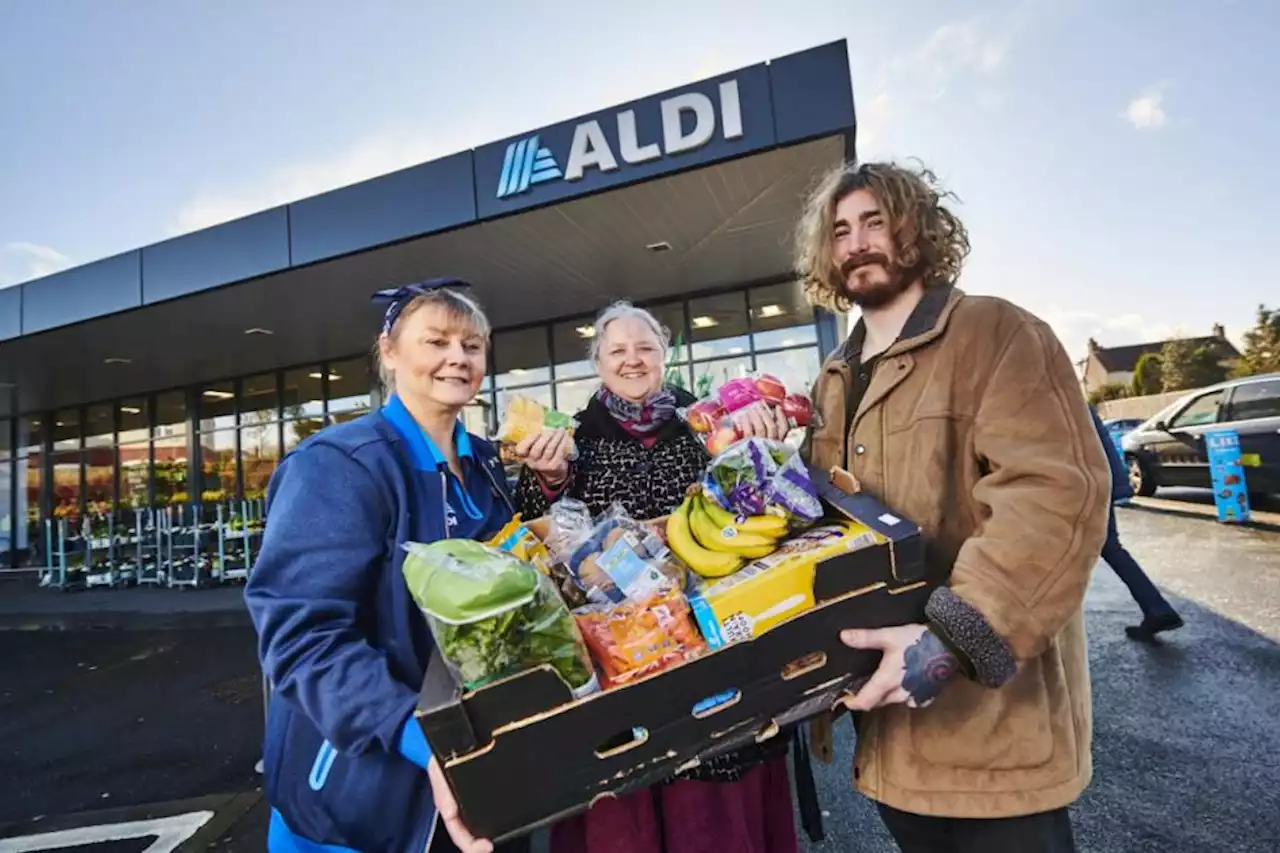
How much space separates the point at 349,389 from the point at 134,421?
6.76 m

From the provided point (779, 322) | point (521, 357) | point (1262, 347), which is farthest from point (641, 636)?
point (1262, 347)

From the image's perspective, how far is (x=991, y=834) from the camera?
1257mm

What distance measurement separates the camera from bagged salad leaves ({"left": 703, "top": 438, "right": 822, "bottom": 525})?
1253 mm

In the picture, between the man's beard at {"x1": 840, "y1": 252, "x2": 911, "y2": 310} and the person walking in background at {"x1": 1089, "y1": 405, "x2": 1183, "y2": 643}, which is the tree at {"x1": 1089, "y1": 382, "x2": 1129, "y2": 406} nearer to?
the person walking in background at {"x1": 1089, "y1": 405, "x2": 1183, "y2": 643}

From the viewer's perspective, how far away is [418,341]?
1.65 m

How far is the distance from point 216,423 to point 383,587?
15.5 meters

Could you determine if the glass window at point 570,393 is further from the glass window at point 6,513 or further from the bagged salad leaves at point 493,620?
the glass window at point 6,513

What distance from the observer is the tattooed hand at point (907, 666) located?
3.63 ft

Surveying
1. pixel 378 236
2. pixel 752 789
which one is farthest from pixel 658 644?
pixel 378 236

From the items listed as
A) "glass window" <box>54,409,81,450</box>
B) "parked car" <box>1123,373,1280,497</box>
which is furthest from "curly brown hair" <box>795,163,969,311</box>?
"glass window" <box>54,409,81,450</box>

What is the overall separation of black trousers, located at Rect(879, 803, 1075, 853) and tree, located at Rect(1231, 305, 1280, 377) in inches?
1405

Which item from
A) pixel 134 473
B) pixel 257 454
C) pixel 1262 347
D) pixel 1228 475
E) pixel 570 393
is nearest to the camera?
pixel 1228 475

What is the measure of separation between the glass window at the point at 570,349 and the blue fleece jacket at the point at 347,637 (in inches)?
358

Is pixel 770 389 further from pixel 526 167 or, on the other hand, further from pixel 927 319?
pixel 526 167
